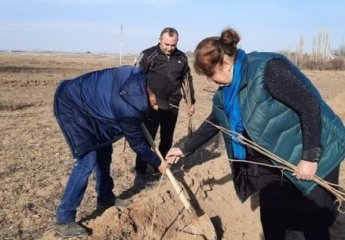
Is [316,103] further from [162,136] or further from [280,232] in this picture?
[162,136]

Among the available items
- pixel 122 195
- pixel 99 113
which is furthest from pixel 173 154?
pixel 122 195

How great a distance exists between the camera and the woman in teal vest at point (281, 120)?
263cm

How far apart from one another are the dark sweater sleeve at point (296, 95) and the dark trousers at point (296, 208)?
42 centimetres

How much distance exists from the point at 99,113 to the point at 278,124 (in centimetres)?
162

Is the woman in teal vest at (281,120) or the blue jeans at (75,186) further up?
the woman in teal vest at (281,120)

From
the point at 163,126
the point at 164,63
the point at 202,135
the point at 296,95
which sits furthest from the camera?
the point at 163,126

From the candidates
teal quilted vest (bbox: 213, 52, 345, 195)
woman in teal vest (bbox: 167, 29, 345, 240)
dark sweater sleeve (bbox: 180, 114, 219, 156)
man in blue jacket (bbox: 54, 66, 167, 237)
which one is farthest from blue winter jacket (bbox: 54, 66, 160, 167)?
teal quilted vest (bbox: 213, 52, 345, 195)

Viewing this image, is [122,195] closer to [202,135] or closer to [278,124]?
[202,135]

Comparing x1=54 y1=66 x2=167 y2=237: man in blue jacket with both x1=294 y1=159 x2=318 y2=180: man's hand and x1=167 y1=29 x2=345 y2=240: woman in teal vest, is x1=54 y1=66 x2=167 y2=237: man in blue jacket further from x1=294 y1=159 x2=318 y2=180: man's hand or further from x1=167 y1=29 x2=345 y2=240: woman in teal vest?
x1=294 y1=159 x2=318 y2=180: man's hand

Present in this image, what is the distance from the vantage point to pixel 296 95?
261 cm

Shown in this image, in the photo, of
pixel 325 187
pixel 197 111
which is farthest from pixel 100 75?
pixel 197 111

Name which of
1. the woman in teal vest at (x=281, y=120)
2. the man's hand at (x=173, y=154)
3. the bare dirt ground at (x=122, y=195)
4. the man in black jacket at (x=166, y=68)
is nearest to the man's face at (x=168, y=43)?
the man in black jacket at (x=166, y=68)

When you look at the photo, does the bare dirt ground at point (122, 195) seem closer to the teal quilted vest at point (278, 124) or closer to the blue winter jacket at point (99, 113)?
the blue winter jacket at point (99, 113)

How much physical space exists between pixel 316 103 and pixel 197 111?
9.91 m
